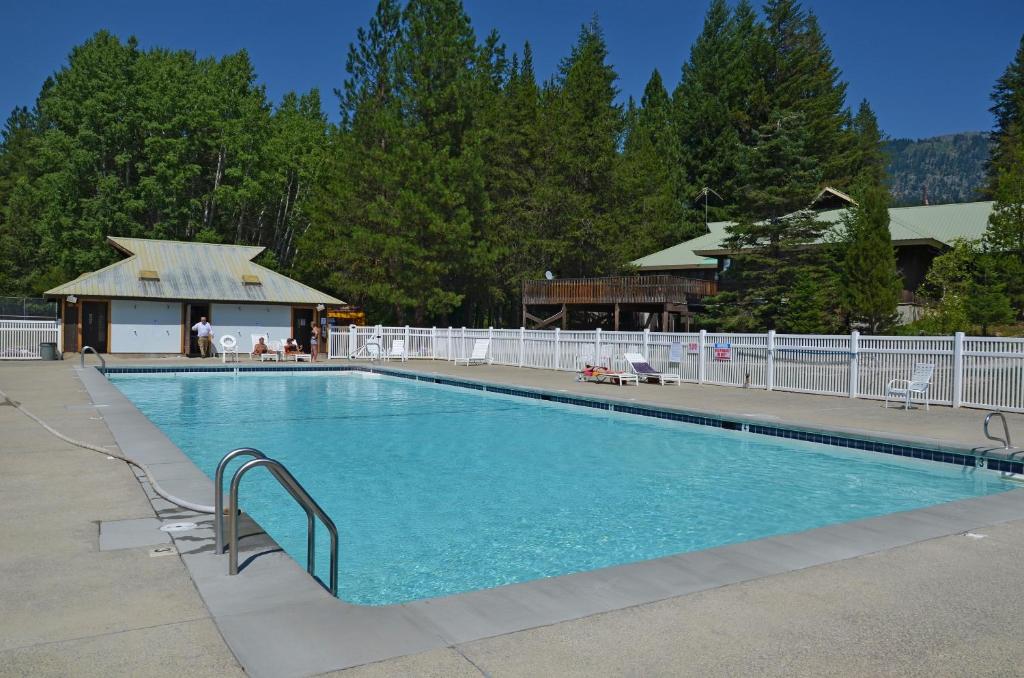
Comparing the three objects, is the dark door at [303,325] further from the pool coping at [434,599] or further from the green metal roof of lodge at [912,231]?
the pool coping at [434,599]

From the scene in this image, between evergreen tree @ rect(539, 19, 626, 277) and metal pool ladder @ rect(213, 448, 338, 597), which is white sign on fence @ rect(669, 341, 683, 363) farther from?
evergreen tree @ rect(539, 19, 626, 277)

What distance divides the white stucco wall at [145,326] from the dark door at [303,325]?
470 centimetres

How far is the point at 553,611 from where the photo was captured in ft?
12.3

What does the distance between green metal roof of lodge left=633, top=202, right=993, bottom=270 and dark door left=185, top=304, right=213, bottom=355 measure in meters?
21.0

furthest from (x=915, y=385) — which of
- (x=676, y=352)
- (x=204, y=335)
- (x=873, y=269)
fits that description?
(x=204, y=335)

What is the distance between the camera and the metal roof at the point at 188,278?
1128 inches

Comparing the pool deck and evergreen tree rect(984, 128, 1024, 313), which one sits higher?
evergreen tree rect(984, 128, 1024, 313)

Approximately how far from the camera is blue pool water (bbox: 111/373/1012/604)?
21.4 feet

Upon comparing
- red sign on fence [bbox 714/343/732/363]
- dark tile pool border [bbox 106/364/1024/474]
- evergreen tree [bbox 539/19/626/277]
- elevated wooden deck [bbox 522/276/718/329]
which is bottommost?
dark tile pool border [bbox 106/364/1024/474]

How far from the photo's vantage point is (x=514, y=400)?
1664 cm

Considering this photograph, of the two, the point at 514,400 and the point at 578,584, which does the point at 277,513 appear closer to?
the point at 578,584

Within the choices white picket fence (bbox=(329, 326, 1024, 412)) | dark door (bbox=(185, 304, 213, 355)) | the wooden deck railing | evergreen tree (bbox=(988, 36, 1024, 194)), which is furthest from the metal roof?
evergreen tree (bbox=(988, 36, 1024, 194))

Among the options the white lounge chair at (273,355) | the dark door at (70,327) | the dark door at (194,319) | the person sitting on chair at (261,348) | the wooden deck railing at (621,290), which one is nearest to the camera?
the person sitting on chair at (261,348)

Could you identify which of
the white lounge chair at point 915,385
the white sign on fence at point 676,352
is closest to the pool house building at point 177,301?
the white sign on fence at point 676,352
